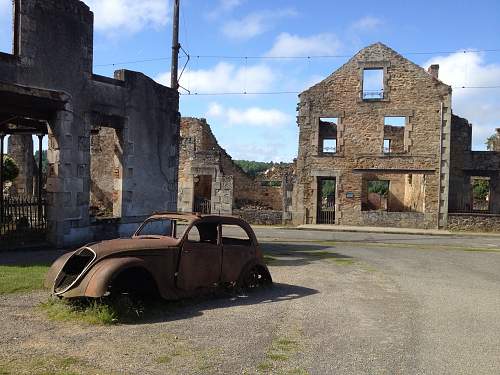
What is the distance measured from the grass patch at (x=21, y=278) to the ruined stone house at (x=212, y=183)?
66.8ft

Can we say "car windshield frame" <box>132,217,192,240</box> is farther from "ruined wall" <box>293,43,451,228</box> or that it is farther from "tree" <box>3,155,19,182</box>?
"ruined wall" <box>293,43,451,228</box>

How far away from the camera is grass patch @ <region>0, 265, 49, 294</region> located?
322 inches

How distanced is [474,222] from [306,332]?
23779 mm

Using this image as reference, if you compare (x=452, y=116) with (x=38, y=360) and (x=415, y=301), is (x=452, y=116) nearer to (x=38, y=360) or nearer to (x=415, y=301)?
(x=415, y=301)

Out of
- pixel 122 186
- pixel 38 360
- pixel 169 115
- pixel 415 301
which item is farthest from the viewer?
pixel 169 115

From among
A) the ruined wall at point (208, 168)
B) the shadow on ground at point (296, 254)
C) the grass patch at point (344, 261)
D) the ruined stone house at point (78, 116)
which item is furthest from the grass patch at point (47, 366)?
the ruined wall at point (208, 168)

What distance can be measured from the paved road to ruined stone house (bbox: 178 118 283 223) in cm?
2003

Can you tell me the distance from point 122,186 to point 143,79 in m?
3.26

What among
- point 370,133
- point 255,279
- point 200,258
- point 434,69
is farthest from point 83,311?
point 434,69

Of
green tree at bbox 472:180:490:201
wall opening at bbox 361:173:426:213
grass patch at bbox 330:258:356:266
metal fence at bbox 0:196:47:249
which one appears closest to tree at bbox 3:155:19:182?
metal fence at bbox 0:196:47:249

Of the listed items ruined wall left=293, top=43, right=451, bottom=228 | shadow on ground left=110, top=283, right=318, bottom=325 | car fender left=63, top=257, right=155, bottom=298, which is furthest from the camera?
ruined wall left=293, top=43, right=451, bottom=228

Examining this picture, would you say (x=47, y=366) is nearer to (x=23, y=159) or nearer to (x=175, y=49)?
(x=175, y=49)

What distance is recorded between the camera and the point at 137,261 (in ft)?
22.4

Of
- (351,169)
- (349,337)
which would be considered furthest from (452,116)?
(349,337)
